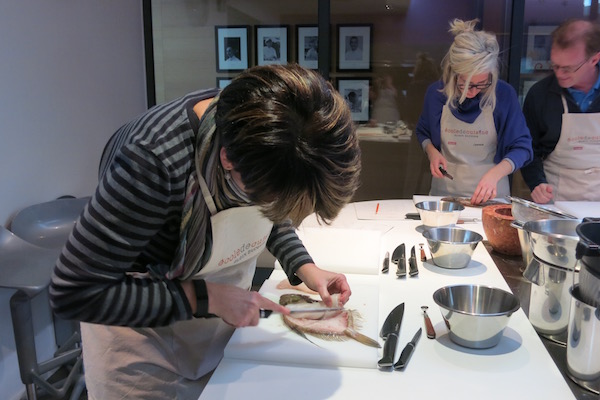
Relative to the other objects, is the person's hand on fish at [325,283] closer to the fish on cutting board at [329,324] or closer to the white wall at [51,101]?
the fish on cutting board at [329,324]

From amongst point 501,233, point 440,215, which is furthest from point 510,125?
point 501,233

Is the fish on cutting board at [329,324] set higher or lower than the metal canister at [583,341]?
lower

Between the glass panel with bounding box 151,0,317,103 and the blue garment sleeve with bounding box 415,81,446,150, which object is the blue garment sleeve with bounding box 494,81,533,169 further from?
the glass panel with bounding box 151,0,317,103

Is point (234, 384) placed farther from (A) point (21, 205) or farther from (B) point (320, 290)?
(A) point (21, 205)

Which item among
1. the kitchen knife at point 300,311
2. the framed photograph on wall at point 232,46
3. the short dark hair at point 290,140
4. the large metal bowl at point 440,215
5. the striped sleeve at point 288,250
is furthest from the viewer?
the framed photograph on wall at point 232,46

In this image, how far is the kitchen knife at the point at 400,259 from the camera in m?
1.28

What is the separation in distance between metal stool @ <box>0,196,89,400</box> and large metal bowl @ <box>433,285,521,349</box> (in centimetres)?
138

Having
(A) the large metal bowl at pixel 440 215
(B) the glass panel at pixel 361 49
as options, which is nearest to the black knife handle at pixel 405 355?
(A) the large metal bowl at pixel 440 215

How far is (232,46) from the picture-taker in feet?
12.1

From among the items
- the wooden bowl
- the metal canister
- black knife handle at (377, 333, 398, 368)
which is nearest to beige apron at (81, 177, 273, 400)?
black knife handle at (377, 333, 398, 368)

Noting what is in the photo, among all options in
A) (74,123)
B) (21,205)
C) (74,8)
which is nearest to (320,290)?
(21,205)

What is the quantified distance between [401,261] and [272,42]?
2.69 meters

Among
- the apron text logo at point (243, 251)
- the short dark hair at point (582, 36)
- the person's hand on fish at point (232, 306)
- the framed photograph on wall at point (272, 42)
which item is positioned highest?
the framed photograph on wall at point (272, 42)

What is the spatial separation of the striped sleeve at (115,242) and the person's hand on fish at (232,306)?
0.11m
